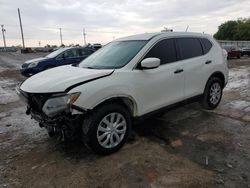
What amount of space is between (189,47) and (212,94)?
52.4 inches

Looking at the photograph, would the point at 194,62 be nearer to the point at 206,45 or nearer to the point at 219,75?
the point at 206,45

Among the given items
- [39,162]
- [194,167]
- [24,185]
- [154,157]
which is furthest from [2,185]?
[194,167]

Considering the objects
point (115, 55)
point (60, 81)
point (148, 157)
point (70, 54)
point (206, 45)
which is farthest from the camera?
point (70, 54)

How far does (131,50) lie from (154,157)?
1.81 metres

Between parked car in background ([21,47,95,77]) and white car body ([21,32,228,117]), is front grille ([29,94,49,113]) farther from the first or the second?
parked car in background ([21,47,95,77])

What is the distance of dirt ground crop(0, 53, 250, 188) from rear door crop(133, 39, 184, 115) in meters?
0.61

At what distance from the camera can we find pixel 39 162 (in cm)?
355

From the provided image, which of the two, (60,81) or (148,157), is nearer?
(60,81)

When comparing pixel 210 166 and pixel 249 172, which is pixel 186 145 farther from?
pixel 249 172

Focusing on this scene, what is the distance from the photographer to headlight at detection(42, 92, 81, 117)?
3.16 meters

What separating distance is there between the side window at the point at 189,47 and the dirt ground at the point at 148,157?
1.33 metres

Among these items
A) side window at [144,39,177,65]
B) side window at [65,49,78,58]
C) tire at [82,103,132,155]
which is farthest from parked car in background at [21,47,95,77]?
tire at [82,103,132,155]

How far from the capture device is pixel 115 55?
432 cm

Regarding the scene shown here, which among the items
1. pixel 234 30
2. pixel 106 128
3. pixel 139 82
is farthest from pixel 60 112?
pixel 234 30
